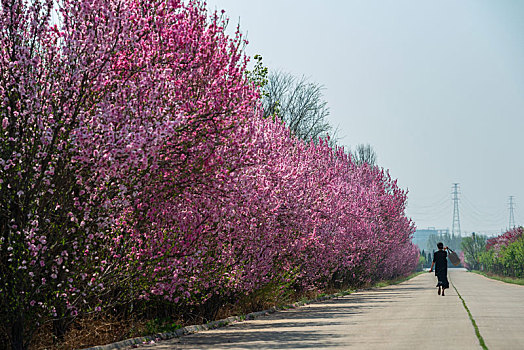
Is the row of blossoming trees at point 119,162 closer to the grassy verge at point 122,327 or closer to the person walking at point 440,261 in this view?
the grassy verge at point 122,327

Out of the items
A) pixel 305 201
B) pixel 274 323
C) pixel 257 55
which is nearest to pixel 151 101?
pixel 274 323

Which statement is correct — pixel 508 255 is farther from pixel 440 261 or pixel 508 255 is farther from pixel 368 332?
pixel 368 332

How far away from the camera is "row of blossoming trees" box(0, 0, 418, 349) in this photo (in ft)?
38.9

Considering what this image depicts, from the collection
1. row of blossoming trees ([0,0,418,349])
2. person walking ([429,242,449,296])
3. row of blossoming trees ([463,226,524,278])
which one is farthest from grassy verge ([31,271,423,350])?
row of blossoming trees ([463,226,524,278])

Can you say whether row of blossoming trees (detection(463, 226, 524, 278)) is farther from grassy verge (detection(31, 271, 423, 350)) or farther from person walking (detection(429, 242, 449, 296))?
grassy verge (detection(31, 271, 423, 350))

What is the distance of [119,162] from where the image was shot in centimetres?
1256

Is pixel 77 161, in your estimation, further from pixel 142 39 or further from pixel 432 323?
pixel 432 323

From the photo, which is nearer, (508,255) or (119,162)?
(119,162)

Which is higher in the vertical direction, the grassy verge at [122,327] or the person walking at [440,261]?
the person walking at [440,261]

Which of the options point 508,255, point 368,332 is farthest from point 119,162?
point 508,255

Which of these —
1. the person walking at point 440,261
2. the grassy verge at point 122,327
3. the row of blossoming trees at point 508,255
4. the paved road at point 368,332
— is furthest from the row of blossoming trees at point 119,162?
the row of blossoming trees at point 508,255

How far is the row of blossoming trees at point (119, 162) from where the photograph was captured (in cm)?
1184

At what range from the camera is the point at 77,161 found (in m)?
12.3

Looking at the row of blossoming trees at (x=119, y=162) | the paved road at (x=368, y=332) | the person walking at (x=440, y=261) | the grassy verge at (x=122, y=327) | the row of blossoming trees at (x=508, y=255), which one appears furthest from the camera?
the row of blossoming trees at (x=508, y=255)
